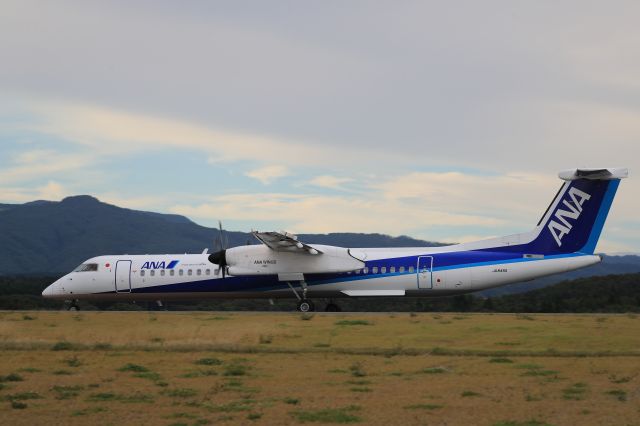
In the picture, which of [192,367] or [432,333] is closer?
[192,367]

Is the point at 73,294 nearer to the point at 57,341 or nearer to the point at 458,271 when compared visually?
the point at 57,341

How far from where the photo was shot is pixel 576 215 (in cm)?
3203

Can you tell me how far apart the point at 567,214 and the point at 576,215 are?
13.0 inches

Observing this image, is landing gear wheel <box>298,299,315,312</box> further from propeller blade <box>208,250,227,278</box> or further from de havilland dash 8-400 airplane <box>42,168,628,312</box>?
propeller blade <box>208,250,227,278</box>

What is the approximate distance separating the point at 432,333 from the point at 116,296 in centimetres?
1614

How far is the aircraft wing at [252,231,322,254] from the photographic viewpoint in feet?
105

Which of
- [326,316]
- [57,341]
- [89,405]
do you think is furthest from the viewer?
[326,316]

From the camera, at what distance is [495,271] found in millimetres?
32406

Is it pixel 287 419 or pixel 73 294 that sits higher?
pixel 73 294

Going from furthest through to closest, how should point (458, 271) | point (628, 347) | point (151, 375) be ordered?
point (458, 271) < point (628, 347) < point (151, 375)

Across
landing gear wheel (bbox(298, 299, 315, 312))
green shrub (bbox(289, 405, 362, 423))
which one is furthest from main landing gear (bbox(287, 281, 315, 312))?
green shrub (bbox(289, 405, 362, 423))

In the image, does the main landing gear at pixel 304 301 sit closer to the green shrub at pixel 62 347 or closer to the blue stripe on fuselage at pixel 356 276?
A: the blue stripe on fuselage at pixel 356 276

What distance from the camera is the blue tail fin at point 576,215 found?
31.7 m

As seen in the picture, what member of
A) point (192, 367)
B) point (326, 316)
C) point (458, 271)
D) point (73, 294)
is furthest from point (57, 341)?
point (458, 271)
